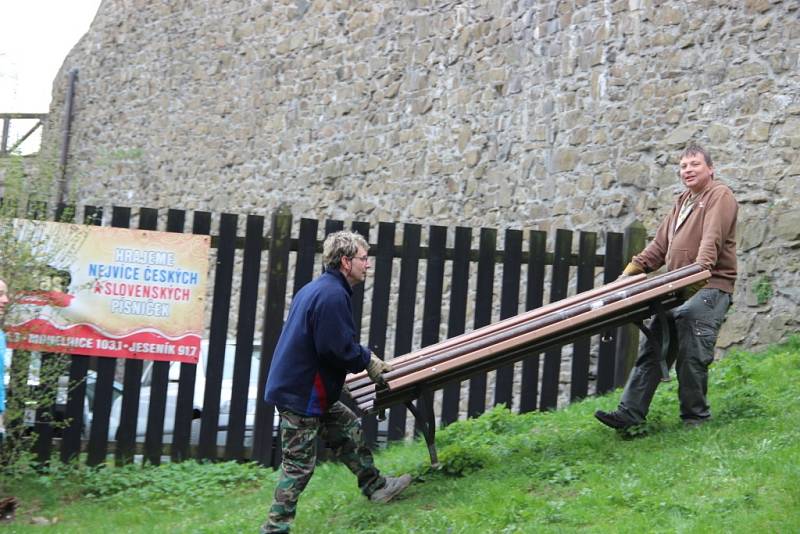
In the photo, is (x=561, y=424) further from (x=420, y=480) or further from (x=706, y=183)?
(x=706, y=183)

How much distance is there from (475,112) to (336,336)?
7488 millimetres

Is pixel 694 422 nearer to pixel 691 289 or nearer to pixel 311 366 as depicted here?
pixel 691 289

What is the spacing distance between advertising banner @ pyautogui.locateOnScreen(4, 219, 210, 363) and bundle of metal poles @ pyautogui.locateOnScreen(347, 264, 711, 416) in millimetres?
2106

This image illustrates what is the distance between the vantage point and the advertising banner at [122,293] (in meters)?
7.66

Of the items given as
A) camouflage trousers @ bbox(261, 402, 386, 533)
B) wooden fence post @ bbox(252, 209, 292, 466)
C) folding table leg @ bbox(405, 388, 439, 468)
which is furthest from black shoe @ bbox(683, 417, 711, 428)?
wooden fence post @ bbox(252, 209, 292, 466)

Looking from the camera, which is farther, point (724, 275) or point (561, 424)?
point (561, 424)

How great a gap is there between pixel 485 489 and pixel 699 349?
57.3 inches

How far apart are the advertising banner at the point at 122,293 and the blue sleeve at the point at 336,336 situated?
2.65 m

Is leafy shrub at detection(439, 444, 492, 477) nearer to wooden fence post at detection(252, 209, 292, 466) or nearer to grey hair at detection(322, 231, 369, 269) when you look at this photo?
grey hair at detection(322, 231, 369, 269)

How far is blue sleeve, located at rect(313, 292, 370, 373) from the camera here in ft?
17.8

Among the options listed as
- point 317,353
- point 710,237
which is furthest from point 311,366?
point 710,237

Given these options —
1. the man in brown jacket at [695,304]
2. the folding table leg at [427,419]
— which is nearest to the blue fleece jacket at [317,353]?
the folding table leg at [427,419]

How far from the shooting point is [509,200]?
11.8 metres

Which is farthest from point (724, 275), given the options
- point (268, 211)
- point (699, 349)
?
point (268, 211)
